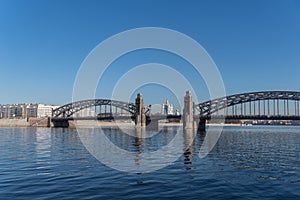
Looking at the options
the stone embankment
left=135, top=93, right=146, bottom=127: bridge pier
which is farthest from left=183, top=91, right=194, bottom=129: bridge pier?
the stone embankment

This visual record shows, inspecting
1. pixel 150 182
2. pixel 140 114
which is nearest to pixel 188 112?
pixel 140 114

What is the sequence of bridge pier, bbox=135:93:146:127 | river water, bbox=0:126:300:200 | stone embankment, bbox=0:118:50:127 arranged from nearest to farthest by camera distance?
river water, bbox=0:126:300:200 < stone embankment, bbox=0:118:50:127 < bridge pier, bbox=135:93:146:127

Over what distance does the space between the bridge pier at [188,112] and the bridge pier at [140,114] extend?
4595cm

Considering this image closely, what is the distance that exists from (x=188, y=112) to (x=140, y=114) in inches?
2058

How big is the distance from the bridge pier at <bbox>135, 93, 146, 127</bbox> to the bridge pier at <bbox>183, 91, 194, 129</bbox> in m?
46.0

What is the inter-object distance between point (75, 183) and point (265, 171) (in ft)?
47.9

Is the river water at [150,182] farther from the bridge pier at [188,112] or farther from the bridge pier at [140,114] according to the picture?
the bridge pier at [140,114]

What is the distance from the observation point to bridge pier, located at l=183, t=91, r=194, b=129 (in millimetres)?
137500

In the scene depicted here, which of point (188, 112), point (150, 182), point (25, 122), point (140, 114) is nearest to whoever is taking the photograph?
point (150, 182)

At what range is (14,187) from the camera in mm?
15930

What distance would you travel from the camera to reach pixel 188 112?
140 m

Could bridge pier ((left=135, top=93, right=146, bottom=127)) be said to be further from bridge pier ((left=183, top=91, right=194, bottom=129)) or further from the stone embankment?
the stone embankment

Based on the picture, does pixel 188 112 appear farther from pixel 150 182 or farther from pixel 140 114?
pixel 150 182

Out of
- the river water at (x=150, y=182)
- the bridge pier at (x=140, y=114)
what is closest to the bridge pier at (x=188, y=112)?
the bridge pier at (x=140, y=114)
